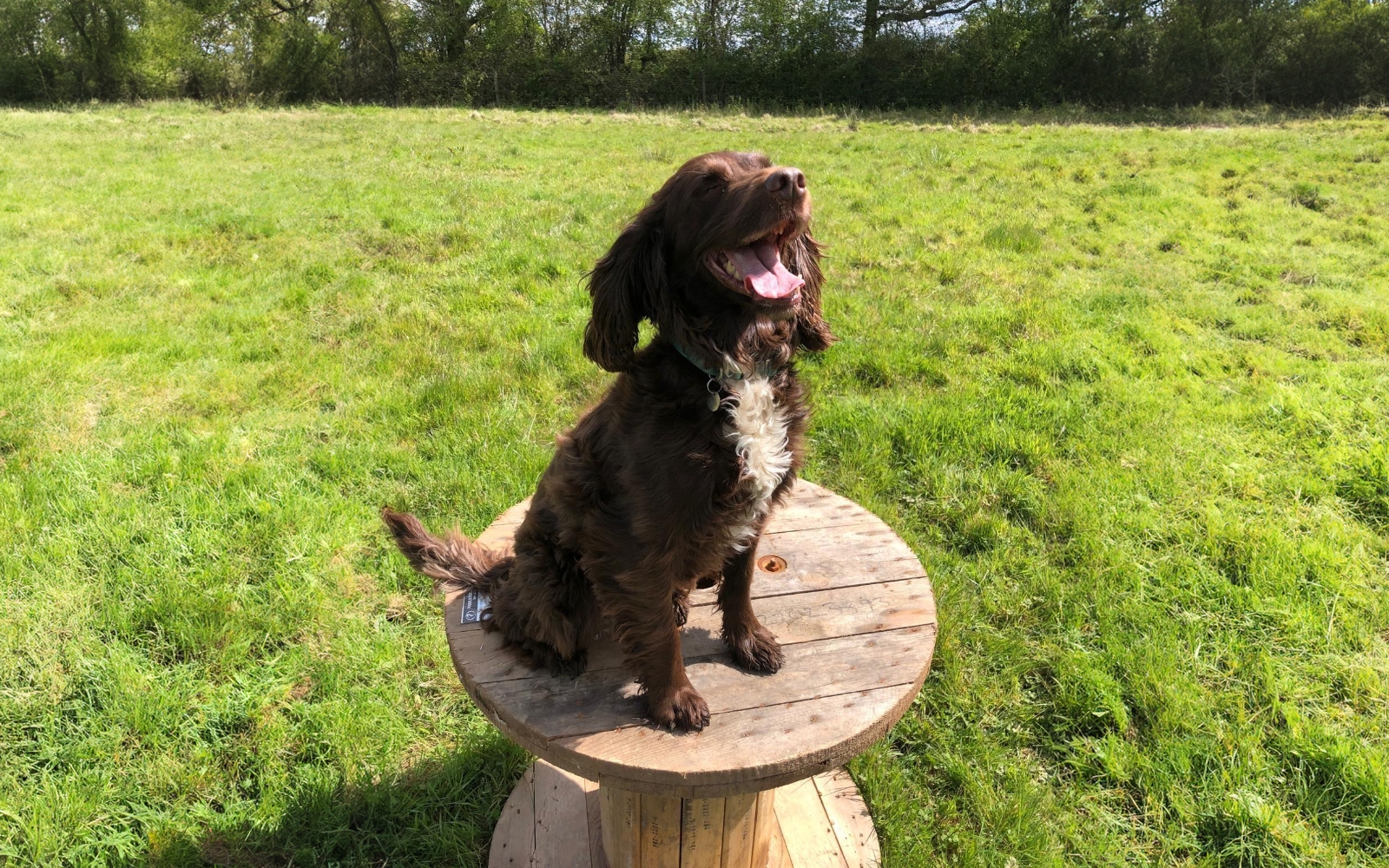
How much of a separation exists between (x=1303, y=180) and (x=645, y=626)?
12.9 metres

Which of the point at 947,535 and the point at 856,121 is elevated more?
the point at 856,121

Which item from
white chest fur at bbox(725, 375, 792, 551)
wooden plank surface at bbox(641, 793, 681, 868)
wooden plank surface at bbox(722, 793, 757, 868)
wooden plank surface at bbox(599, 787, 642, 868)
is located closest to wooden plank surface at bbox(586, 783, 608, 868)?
wooden plank surface at bbox(599, 787, 642, 868)

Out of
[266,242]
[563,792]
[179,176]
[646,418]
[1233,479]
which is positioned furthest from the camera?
[179,176]

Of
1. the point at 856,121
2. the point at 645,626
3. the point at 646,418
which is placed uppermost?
the point at 856,121

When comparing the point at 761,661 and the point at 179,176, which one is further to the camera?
the point at 179,176

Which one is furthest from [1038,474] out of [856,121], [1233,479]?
[856,121]

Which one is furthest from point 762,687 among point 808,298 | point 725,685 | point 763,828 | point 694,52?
point 694,52

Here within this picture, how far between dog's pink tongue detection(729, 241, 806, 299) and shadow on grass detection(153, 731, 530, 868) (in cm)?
227

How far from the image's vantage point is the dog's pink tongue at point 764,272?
1641 mm

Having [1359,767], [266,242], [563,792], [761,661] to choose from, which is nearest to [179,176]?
[266,242]

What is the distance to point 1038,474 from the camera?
14.8 ft

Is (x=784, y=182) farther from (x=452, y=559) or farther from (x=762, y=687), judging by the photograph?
(x=452, y=559)

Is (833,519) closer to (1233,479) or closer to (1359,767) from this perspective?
(1359,767)

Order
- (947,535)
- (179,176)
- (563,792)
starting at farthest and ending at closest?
(179,176) < (947,535) < (563,792)
